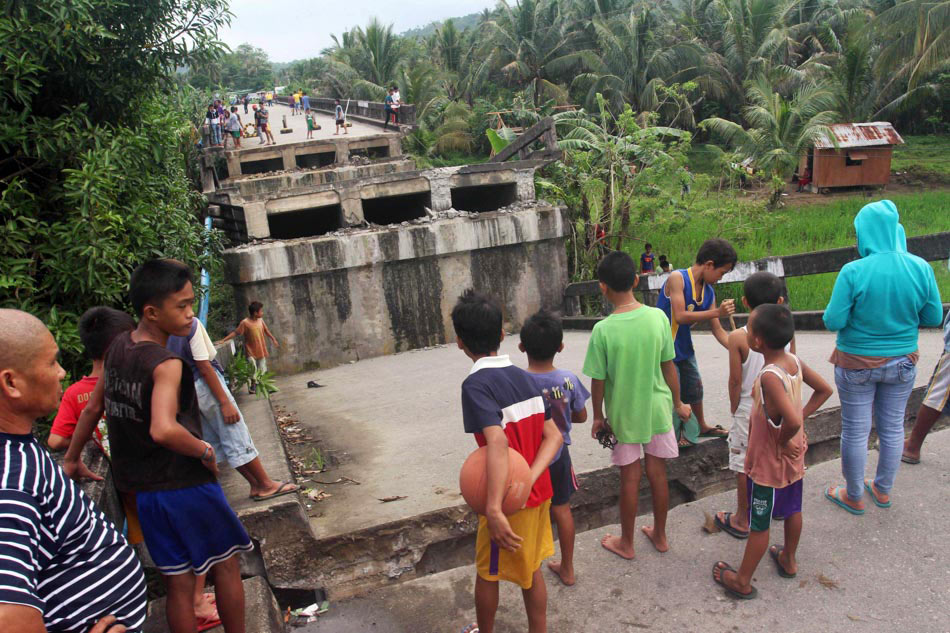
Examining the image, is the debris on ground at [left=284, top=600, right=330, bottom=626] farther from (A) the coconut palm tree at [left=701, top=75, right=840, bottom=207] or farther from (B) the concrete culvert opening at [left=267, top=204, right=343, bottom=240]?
(A) the coconut palm tree at [left=701, top=75, right=840, bottom=207]

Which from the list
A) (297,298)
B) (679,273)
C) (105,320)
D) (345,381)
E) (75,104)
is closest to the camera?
(105,320)

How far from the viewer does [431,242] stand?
10.2 metres

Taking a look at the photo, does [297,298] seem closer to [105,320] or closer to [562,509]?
[105,320]

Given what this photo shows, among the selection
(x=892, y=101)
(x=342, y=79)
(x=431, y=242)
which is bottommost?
(x=431, y=242)

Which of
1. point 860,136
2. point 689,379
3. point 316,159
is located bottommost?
point 689,379

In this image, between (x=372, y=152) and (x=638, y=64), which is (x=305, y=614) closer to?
(x=372, y=152)

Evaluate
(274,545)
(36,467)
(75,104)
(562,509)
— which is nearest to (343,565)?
(274,545)

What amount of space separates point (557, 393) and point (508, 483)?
61 centimetres

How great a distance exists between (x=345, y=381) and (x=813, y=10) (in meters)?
31.1

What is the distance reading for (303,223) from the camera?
49.3 ft

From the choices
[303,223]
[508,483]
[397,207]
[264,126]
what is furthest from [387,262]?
[264,126]

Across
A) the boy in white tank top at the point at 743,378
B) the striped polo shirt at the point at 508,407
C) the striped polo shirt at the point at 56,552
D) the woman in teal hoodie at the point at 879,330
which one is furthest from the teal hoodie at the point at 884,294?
the striped polo shirt at the point at 56,552

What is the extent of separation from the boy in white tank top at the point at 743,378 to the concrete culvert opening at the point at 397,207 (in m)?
8.89

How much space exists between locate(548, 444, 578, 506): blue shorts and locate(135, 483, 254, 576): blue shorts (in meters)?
1.33
